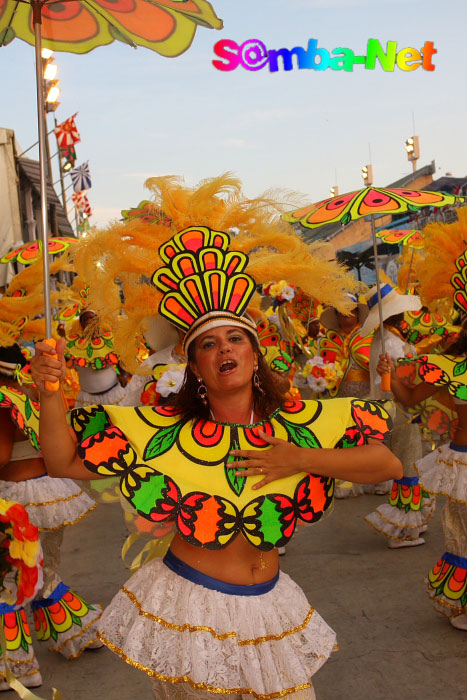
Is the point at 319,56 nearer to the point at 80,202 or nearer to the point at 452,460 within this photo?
the point at 452,460

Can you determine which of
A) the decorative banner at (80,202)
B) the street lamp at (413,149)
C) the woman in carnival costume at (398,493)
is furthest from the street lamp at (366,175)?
the decorative banner at (80,202)

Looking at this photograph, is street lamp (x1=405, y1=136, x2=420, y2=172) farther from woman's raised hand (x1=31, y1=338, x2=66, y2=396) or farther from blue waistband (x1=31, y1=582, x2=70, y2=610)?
woman's raised hand (x1=31, y1=338, x2=66, y2=396)

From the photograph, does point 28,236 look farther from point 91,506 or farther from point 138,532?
point 138,532

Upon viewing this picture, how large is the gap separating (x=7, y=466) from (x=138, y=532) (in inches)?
59.4

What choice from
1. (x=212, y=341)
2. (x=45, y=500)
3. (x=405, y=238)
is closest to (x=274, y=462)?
(x=212, y=341)

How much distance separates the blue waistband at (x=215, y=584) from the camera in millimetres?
2396

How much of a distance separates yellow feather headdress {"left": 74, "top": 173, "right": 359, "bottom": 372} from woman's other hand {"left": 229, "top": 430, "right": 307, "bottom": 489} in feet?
2.67

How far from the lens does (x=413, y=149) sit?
35.9 m

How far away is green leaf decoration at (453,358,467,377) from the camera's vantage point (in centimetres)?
394

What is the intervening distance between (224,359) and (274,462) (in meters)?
0.41

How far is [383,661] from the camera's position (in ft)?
12.9

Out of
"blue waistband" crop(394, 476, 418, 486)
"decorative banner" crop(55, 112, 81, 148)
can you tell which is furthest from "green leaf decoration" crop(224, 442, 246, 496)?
"decorative banner" crop(55, 112, 81, 148)

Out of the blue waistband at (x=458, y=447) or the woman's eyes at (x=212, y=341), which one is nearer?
the woman's eyes at (x=212, y=341)

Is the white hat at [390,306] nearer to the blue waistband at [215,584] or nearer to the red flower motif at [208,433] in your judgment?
the red flower motif at [208,433]
